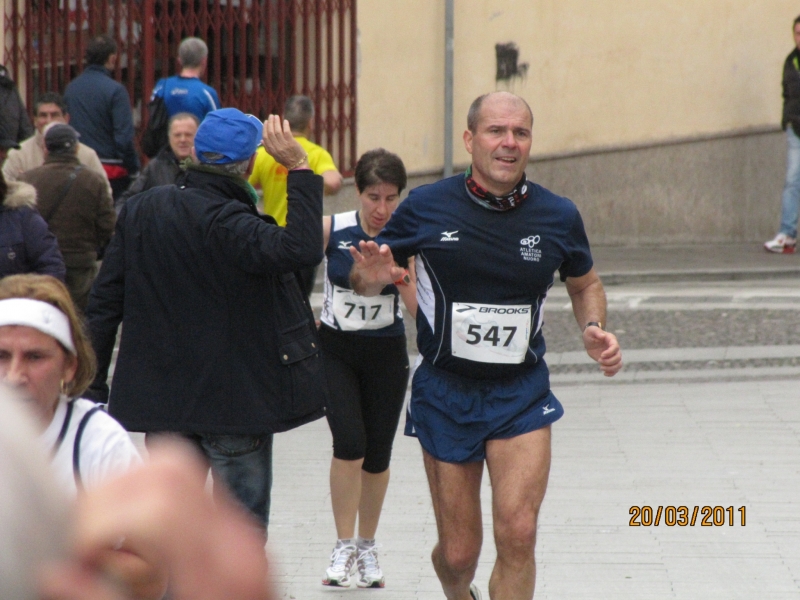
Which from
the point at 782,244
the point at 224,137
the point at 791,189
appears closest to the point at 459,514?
the point at 224,137

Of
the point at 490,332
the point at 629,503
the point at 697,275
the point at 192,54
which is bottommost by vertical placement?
the point at 697,275

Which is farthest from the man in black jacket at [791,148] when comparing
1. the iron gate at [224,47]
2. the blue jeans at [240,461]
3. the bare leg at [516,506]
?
the blue jeans at [240,461]

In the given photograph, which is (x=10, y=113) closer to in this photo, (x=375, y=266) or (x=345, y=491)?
(x=345, y=491)

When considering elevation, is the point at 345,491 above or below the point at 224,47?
below

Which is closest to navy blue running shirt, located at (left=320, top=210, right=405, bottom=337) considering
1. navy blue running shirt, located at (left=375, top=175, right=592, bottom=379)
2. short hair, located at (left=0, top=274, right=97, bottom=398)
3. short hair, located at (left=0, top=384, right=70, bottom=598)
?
navy blue running shirt, located at (left=375, top=175, right=592, bottom=379)

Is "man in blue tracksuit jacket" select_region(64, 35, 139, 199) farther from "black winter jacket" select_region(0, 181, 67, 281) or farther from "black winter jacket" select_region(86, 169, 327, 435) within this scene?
"black winter jacket" select_region(86, 169, 327, 435)

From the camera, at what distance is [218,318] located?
4.51 meters

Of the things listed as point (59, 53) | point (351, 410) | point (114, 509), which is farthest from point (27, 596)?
point (59, 53)

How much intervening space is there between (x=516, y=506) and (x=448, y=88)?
37.2 ft

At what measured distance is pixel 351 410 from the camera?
5621mm

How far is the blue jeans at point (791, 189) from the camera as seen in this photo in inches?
601

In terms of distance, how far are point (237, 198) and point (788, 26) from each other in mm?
13463

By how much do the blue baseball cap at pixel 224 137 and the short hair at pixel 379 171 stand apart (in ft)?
3.98

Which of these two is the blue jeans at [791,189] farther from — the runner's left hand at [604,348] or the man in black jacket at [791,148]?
the runner's left hand at [604,348]
